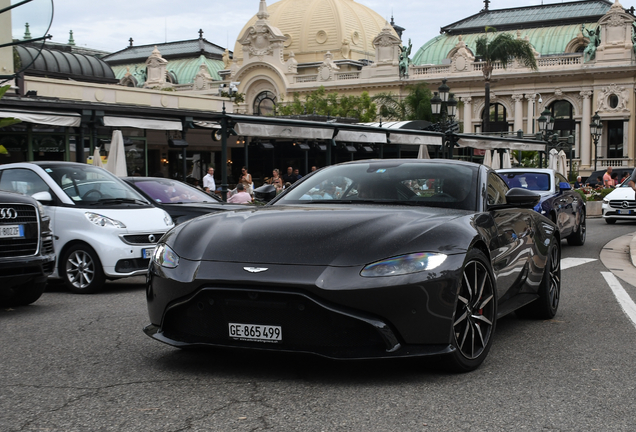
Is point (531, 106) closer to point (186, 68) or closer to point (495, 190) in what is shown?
point (186, 68)

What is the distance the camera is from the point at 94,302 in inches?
345

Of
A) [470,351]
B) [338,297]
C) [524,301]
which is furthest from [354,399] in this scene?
[524,301]

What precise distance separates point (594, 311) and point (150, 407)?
5.06 meters

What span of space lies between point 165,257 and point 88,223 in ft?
17.2

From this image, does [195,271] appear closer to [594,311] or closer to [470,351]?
[470,351]

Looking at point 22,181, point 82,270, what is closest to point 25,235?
point 82,270

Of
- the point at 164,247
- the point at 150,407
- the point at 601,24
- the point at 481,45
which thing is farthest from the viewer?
the point at 601,24

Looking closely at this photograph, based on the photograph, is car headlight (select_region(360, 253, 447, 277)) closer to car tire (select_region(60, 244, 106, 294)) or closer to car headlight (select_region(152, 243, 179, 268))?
car headlight (select_region(152, 243, 179, 268))

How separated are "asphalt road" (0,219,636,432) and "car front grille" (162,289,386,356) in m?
0.25

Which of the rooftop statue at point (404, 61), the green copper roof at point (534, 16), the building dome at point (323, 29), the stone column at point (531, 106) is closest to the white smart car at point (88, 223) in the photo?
the stone column at point (531, 106)

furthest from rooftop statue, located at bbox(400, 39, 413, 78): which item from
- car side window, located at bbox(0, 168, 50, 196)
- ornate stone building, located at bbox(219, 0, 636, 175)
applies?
car side window, located at bbox(0, 168, 50, 196)

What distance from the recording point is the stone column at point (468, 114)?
77.0m

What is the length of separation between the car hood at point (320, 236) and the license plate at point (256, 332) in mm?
377

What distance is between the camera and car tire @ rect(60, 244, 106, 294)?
9.79 meters
